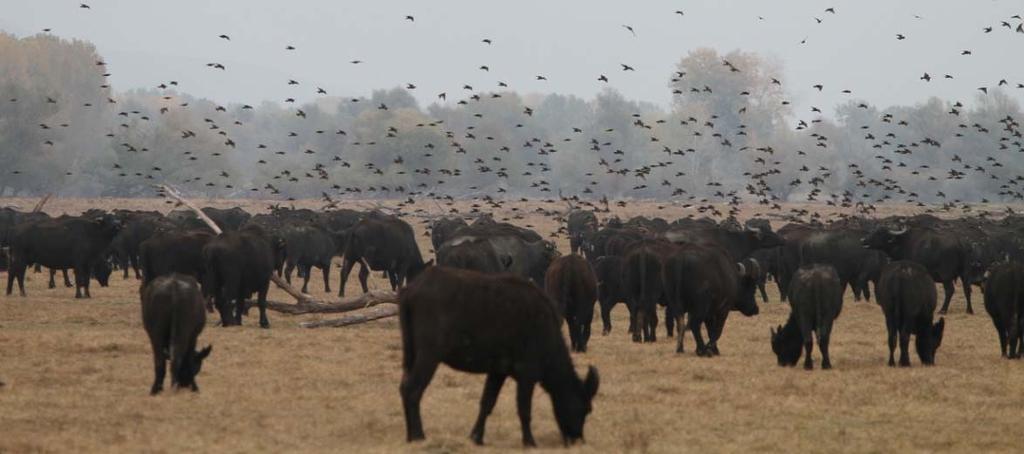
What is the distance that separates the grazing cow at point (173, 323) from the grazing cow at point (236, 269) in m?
8.52

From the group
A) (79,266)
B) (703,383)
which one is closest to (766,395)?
(703,383)

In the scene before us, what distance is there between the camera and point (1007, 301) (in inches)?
872

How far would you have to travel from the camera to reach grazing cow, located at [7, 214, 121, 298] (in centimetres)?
3231

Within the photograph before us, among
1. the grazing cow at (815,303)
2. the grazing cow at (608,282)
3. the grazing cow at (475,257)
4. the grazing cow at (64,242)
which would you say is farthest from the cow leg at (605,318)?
the grazing cow at (64,242)

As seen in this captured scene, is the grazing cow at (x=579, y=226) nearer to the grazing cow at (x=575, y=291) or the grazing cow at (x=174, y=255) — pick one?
the grazing cow at (x=174, y=255)

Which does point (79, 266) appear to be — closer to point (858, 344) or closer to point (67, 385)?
point (67, 385)

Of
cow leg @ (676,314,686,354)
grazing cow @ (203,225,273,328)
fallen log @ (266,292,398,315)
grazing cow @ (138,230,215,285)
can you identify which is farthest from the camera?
Result: fallen log @ (266,292,398,315)

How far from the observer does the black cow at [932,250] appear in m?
32.0

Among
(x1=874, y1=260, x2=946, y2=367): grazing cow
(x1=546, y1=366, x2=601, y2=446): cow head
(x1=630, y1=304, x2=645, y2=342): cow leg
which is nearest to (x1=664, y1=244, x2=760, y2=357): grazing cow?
(x1=630, y1=304, x2=645, y2=342): cow leg

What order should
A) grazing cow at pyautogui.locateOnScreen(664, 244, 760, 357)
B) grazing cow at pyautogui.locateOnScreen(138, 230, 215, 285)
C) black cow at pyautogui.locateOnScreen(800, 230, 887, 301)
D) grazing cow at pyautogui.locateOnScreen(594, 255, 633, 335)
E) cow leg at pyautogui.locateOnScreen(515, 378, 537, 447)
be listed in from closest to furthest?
cow leg at pyautogui.locateOnScreen(515, 378, 537, 447)
grazing cow at pyautogui.locateOnScreen(664, 244, 760, 357)
grazing cow at pyautogui.locateOnScreen(138, 230, 215, 285)
grazing cow at pyautogui.locateOnScreen(594, 255, 633, 335)
black cow at pyautogui.locateOnScreen(800, 230, 887, 301)

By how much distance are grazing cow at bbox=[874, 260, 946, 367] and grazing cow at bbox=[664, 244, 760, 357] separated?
2440mm

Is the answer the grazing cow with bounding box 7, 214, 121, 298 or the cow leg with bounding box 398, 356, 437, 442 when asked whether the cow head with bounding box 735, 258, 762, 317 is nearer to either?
the cow leg with bounding box 398, 356, 437, 442

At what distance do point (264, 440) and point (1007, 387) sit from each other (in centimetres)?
1062

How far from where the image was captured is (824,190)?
166750 millimetres
